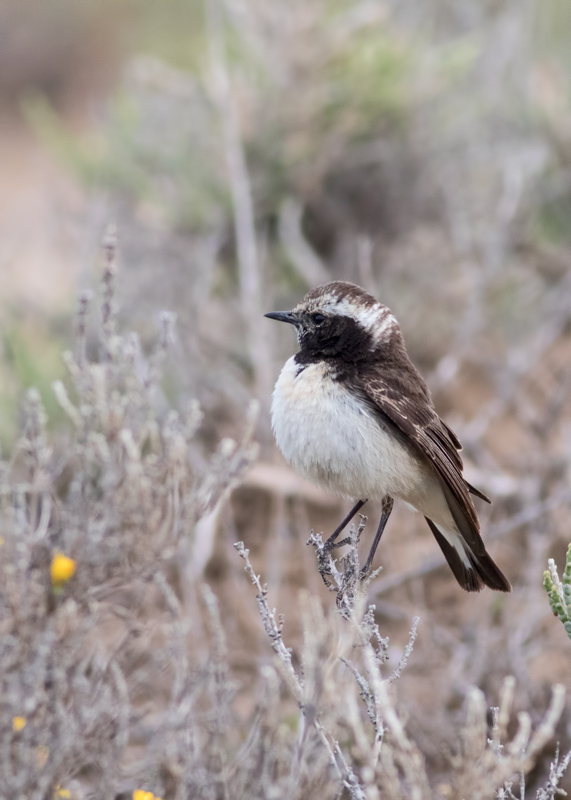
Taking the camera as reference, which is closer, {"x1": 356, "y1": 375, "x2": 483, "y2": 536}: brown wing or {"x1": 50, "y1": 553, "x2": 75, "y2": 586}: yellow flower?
{"x1": 50, "y1": 553, "x2": 75, "y2": 586}: yellow flower

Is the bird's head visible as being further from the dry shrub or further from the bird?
the dry shrub

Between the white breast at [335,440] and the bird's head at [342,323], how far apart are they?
0.16m

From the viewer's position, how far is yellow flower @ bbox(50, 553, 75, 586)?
2887mm

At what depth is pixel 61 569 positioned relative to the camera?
288 centimetres

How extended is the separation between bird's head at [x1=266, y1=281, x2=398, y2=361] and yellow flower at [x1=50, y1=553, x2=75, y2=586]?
1.55 metres

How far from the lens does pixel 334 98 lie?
7.73 meters

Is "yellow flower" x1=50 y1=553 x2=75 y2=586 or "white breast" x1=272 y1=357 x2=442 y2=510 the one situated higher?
"white breast" x1=272 y1=357 x2=442 y2=510

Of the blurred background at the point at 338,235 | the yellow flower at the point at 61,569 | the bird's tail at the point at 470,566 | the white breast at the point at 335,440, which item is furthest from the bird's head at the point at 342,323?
the blurred background at the point at 338,235

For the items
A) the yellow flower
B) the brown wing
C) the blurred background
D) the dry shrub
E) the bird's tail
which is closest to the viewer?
the dry shrub

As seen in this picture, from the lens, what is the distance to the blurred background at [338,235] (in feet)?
22.6

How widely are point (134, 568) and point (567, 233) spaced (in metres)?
6.50

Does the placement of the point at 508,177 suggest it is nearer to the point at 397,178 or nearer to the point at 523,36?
the point at 397,178

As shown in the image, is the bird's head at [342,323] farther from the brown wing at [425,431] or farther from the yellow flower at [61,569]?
the yellow flower at [61,569]

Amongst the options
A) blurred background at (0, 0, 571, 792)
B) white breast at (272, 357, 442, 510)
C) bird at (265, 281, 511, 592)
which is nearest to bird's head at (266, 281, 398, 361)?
bird at (265, 281, 511, 592)
